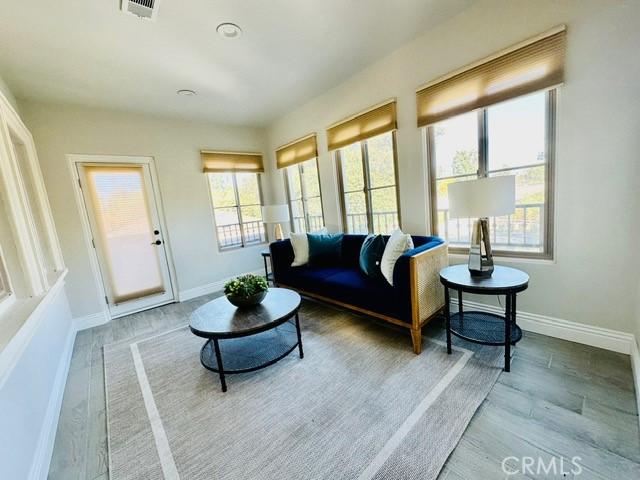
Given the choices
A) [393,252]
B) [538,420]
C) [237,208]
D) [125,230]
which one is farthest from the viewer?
[237,208]

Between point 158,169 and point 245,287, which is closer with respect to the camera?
point 245,287

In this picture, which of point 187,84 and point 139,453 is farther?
point 187,84

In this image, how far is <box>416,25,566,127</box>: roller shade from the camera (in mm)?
1897

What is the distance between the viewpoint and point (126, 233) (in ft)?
11.7

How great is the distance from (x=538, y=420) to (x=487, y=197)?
1319 millimetres

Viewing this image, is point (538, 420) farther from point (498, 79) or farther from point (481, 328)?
point (498, 79)

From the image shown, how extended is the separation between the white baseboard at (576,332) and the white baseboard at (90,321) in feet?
14.7

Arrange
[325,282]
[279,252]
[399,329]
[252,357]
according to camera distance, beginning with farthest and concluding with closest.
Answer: [279,252] < [325,282] < [399,329] < [252,357]

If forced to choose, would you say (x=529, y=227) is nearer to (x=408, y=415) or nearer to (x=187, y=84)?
(x=408, y=415)

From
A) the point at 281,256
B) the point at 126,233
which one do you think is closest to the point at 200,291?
the point at 126,233

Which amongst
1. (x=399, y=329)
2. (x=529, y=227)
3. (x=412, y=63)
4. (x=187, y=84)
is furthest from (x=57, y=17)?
(x=529, y=227)

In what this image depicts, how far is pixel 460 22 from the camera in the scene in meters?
2.28

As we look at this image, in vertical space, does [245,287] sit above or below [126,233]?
below

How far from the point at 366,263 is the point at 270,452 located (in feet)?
5.54
